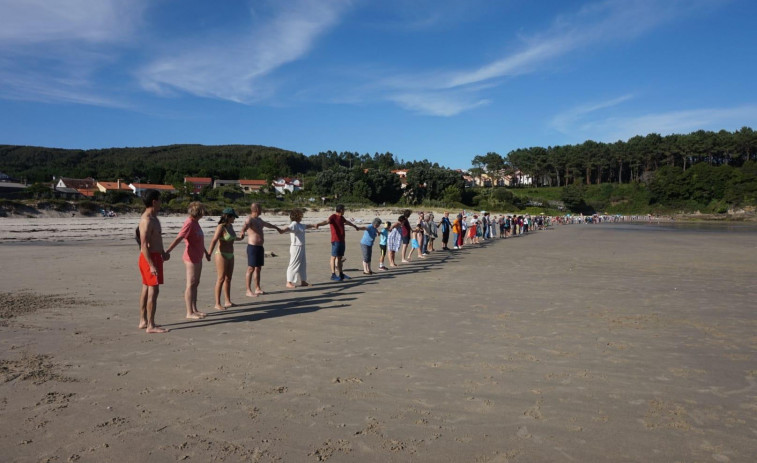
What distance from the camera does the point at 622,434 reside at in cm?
340

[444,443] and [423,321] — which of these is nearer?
[444,443]

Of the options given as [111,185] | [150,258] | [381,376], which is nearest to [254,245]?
[150,258]

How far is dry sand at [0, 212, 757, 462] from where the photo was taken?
3.26m

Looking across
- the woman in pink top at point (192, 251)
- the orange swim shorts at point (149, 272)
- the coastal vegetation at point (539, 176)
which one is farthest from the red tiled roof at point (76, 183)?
the orange swim shorts at point (149, 272)

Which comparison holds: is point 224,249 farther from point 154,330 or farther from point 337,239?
point 337,239

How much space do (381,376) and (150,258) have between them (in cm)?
324

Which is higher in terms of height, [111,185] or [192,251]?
[111,185]

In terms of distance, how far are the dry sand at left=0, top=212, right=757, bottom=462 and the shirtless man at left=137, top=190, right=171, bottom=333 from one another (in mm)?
244

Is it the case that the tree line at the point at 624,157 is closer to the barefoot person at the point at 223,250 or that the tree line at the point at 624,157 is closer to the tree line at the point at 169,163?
the tree line at the point at 169,163

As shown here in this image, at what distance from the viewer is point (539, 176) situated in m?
124

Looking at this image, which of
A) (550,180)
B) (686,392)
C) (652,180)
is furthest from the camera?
(550,180)

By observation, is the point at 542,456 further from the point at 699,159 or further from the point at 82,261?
the point at 699,159

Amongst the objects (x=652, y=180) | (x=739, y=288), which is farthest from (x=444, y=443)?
(x=652, y=180)

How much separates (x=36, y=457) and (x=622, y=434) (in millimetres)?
3899
